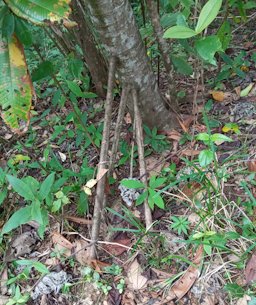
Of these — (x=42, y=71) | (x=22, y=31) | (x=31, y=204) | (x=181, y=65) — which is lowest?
(x=31, y=204)

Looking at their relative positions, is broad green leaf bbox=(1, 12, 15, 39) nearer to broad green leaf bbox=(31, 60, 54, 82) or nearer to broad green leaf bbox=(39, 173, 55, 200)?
broad green leaf bbox=(31, 60, 54, 82)

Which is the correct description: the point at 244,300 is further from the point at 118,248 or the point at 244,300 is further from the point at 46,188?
the point at 46,188

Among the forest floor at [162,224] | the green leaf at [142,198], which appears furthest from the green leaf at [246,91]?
the green leaf at [142,198]

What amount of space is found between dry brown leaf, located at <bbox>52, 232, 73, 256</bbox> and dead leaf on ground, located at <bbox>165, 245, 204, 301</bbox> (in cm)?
51

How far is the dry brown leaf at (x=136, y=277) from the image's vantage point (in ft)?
5.57

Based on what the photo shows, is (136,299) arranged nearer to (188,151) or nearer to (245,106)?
(188,151)

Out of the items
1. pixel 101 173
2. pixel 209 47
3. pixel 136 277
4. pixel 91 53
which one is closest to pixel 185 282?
pixel 136 277

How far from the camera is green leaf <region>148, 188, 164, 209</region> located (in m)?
1.75

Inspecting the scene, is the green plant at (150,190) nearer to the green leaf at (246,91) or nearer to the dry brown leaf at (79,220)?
the dry brown leaf at (79,220)

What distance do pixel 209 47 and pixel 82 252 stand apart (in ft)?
3.42

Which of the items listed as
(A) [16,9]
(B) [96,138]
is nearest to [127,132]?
(B) [96,138]

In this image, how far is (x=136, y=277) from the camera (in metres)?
1.72

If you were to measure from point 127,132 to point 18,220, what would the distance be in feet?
2.73

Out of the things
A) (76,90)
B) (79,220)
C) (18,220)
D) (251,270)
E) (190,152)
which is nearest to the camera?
(251,270)
